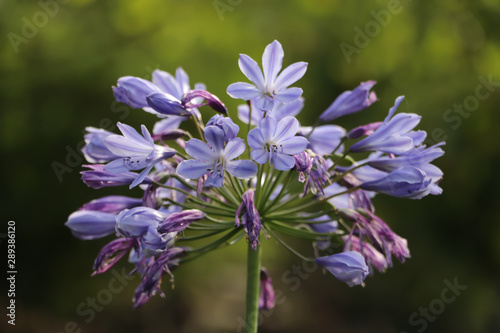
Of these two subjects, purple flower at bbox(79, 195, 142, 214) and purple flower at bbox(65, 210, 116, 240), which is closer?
purple flower at bbox(65, 210, 116, 240)

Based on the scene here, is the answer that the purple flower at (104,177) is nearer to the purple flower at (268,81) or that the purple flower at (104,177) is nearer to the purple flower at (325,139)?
the purple flower at (268,81)

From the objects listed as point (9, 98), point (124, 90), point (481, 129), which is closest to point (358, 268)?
point (124, 90)

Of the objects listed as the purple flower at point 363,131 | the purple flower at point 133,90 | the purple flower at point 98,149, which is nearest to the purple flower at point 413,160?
the purple flower at point 363,131

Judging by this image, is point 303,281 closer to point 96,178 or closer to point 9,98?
point 9,98

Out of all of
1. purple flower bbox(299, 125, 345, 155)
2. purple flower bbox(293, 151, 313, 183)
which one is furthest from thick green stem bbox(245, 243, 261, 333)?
purple flower bbox(299, 125, 345, 155)

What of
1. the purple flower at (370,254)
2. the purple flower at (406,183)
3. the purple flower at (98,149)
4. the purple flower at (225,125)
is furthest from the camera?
the purple flower at (370,254)

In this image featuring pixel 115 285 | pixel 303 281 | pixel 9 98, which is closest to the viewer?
pixel 9 98

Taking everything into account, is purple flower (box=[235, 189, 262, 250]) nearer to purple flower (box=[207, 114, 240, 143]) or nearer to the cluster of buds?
the cluster of buds
